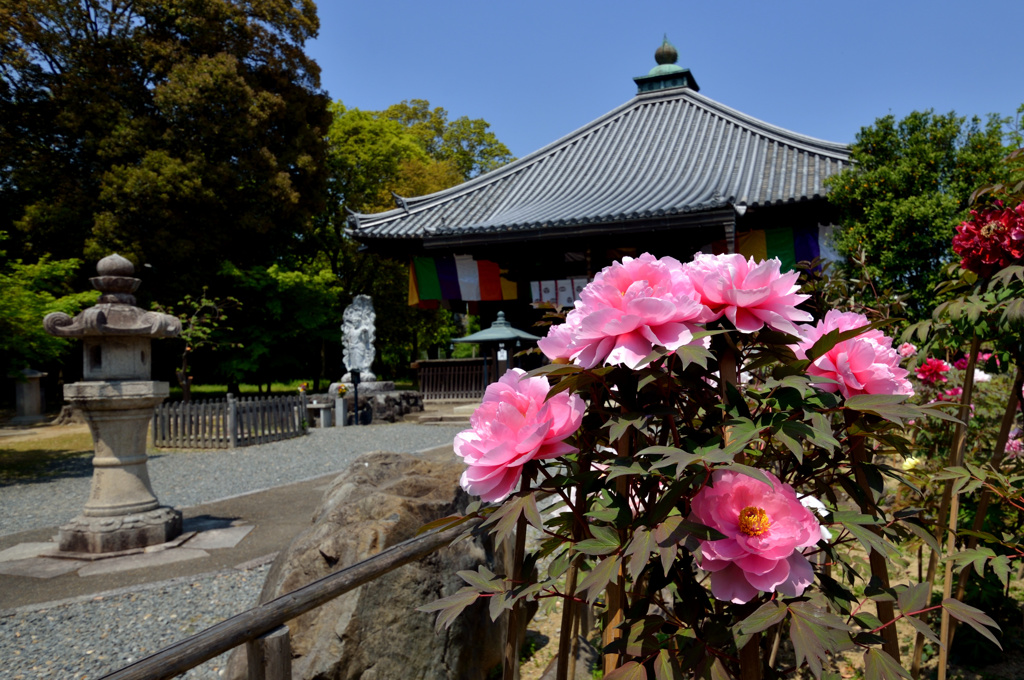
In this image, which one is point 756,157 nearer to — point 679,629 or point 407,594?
point 407,594

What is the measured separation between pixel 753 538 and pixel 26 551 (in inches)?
258

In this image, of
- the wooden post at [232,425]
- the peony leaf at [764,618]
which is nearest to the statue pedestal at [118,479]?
the peony leaf at [764,618]

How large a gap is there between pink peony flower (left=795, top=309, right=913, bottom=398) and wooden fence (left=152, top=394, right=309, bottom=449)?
12239 mm

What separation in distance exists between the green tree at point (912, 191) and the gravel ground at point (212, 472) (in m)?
7.15

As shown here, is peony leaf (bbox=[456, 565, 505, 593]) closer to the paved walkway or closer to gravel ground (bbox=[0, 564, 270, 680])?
gravel ground (bbox=[0, 564, 270, 680])

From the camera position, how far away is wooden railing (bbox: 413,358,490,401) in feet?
58.0

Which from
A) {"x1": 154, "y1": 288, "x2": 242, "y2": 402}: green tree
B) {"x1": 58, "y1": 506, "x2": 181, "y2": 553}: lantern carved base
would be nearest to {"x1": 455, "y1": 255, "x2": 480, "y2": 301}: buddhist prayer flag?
{"x1": 154, "y1": 288, "x2": 242, "y2": 402}: green tree

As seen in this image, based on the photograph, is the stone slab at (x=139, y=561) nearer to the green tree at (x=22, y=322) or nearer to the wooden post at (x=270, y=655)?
the wooden post at (x=270, y=655)

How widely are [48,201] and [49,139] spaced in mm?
1926

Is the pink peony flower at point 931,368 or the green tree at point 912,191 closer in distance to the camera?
the pink peony flower at point 931,368

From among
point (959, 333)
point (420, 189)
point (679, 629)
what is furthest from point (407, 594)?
point (420, 189)

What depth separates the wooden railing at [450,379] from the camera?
58.0 feet

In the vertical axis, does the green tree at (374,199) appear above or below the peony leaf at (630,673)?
above

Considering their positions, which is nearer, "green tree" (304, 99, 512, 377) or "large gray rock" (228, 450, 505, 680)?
"large gray rock" (228, 450, 505, 680)
